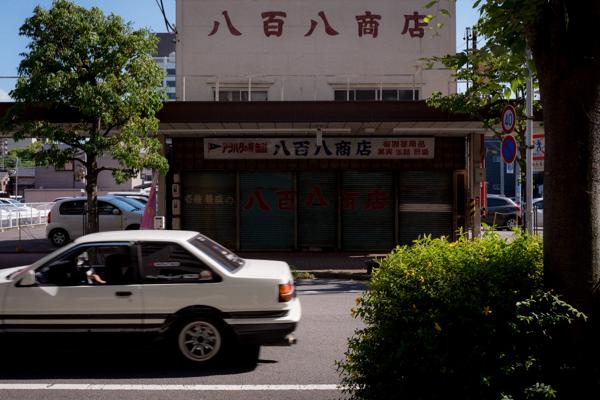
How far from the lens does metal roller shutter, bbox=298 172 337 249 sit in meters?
17.3

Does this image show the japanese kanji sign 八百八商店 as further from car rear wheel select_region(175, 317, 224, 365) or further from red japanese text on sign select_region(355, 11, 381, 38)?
car rear wheel select_region(175, 317, 224, 365)

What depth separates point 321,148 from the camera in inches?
664

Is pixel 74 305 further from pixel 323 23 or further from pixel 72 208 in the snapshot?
pixel 323 23

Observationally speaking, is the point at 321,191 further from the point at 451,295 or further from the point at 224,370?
the point at 451,295

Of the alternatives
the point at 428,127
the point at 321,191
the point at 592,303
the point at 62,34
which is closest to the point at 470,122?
the point at 428,127

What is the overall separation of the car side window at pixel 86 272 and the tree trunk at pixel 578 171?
4214 millimetres

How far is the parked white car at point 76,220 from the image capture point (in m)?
18.7

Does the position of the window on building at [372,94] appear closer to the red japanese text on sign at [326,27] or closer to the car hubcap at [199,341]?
the red japanese text on sign at [326,27]

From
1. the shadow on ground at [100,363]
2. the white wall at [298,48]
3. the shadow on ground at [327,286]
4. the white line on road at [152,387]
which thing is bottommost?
the shadow on ground at [327,286]

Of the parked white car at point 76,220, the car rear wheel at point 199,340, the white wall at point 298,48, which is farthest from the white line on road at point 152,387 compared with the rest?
the parked white car at point 76,220

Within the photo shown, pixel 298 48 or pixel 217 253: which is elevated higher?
pixel 298 48

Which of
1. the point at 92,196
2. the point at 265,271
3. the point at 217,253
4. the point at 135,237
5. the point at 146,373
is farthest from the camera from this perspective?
the point at 92,196

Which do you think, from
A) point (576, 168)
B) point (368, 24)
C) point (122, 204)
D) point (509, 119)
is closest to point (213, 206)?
point (122, 204)

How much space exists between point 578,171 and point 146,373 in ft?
14.6
